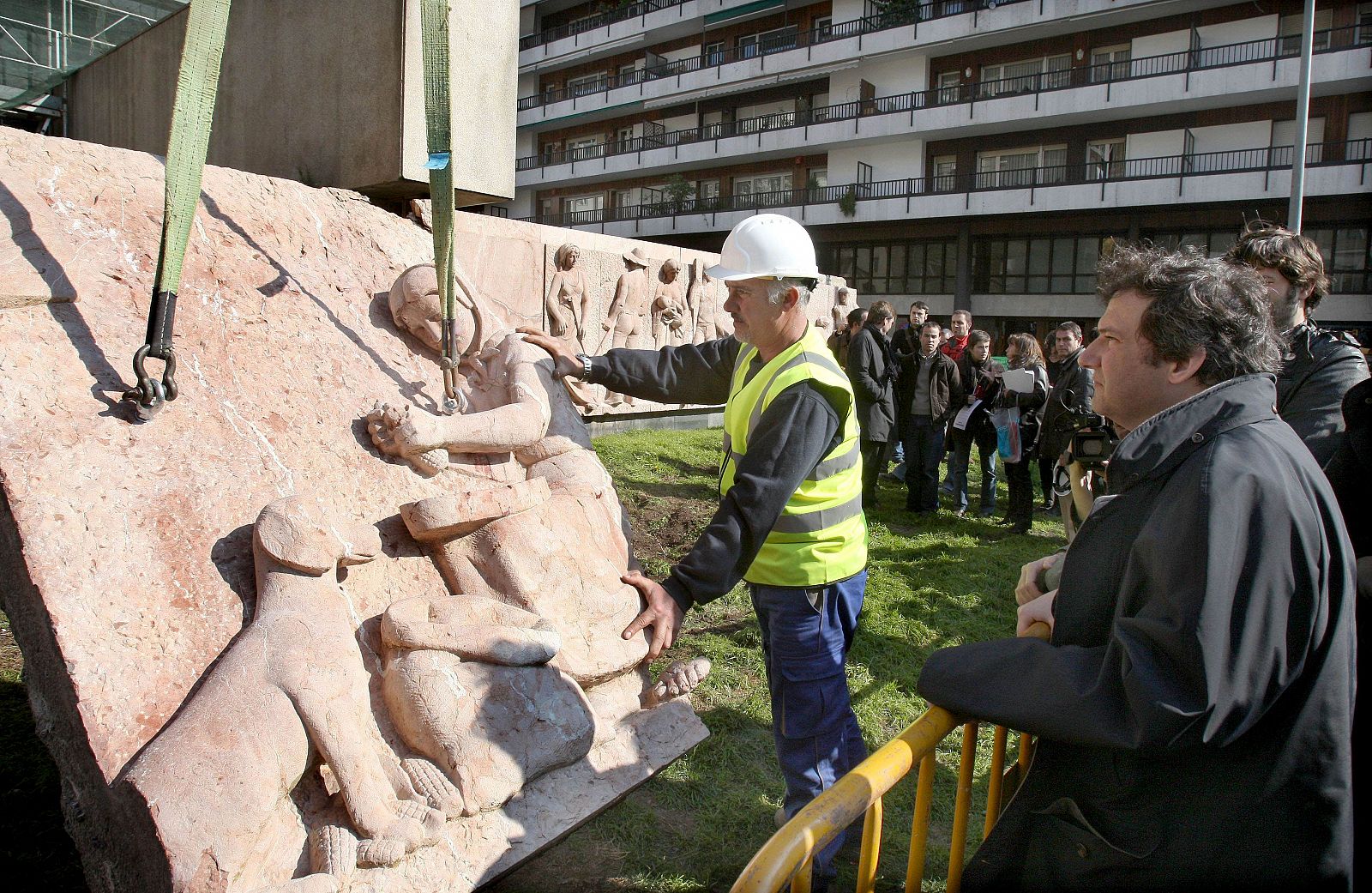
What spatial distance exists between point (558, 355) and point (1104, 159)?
23756mm

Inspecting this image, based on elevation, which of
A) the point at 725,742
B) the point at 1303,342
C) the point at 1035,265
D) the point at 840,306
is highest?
the point at 1035,265

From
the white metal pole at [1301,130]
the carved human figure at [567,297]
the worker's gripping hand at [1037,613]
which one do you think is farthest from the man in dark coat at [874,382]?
the white metal pole at [1301,130]

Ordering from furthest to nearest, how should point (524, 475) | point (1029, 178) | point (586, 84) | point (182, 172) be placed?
point (586, 84), point (1029, 178), point (524, 475), point (182, 172)

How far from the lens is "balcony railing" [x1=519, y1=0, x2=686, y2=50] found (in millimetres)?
29016

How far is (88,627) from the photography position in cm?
189

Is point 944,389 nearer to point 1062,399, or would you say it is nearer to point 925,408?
point 925,408

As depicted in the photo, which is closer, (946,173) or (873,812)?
(873,812)

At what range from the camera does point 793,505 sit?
2537 millimetres

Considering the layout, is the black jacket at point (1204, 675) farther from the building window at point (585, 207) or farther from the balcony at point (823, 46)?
the building window at point (585, 207)

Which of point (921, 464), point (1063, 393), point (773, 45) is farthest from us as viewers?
point (773, 45)

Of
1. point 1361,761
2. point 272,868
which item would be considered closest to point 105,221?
point 272,868

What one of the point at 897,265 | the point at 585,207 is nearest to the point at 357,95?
the point at 897,265

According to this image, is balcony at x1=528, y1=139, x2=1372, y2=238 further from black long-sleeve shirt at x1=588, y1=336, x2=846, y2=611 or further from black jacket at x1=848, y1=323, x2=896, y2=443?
black long-sleeve shirt at x1=588, y1=336, x2=846, y2=611

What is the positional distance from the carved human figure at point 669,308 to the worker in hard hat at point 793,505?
6462 millimetres
